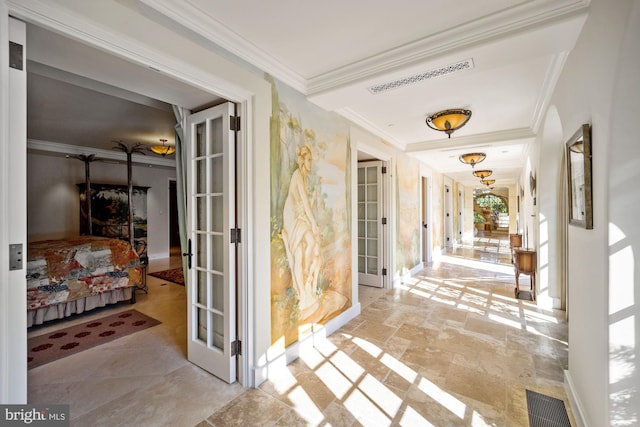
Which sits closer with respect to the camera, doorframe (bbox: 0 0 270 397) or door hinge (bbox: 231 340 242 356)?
doorframe (bbox: 0 0 270 397)

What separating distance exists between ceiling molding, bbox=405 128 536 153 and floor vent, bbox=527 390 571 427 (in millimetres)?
3447

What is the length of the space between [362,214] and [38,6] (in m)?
4.28

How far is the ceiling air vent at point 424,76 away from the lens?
202 cm

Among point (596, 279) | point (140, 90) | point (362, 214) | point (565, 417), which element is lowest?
point (565, 417)

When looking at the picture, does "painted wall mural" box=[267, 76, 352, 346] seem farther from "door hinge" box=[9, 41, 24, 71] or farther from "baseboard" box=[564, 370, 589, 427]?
"baseboard" box=[564, 370, 589, 427]

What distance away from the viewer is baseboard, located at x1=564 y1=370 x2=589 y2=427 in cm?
161

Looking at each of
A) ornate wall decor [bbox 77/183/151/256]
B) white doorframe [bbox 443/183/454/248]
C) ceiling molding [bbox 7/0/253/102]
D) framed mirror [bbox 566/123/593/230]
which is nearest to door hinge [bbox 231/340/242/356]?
ceiling molding [bbox 7/0/253/102]

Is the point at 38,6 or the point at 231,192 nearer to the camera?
the point at 38,6

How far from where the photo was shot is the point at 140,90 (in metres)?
2.01

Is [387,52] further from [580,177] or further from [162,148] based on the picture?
[162,148]

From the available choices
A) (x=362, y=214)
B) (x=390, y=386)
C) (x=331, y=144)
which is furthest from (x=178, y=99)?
(x=362, y=214)

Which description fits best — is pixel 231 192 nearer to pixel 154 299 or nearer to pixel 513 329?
pixel 154 299

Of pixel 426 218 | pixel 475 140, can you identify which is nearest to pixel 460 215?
pixel 426 218

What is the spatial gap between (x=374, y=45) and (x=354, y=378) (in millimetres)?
2584
